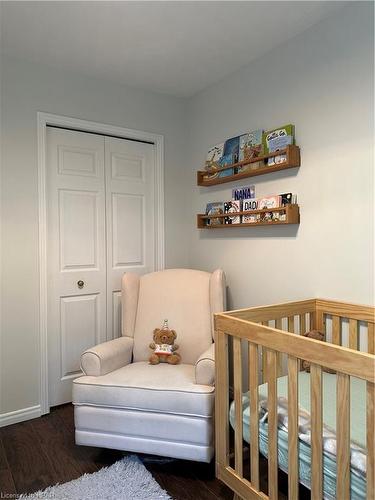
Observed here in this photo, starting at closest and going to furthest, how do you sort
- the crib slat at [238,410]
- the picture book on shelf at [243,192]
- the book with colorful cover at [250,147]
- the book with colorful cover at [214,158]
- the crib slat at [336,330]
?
the crib slat at [238,410] → the crib slat at [336,330] → the book with colorful cover at [250,147] → the picture book on shelf at [243,192] → the book with colorful cover at [214,158]

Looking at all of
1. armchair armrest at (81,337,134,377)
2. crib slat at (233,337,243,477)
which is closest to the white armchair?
armchair armrest at (81,337,134,377)

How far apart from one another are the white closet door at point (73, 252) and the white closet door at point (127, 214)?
0.21ft

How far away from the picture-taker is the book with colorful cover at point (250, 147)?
2.26 metres

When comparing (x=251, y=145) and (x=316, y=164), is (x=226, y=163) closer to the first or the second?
(x=251, y=145)

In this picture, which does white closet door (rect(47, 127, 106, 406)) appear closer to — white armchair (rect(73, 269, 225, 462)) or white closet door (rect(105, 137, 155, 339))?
white closet door (rect(105, 137, 155, 339))

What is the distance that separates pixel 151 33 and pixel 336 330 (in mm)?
1926

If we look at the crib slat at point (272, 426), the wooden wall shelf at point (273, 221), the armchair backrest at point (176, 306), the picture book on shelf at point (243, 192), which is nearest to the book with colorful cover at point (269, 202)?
the wooden wall shelf at point (273, 221)

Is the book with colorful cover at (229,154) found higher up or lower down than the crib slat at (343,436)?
higher up

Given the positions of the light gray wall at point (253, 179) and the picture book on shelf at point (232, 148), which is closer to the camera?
the light gray wall at point (253, 179)

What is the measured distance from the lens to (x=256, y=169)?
222cm

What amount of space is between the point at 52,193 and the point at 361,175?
193cm

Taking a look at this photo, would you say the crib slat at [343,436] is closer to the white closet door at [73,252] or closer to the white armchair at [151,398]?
the white armchair at [151,398]

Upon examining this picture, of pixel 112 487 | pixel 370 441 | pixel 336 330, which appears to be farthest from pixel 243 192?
pixel 112 487

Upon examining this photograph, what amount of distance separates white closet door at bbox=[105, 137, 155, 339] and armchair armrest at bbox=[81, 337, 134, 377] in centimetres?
55
